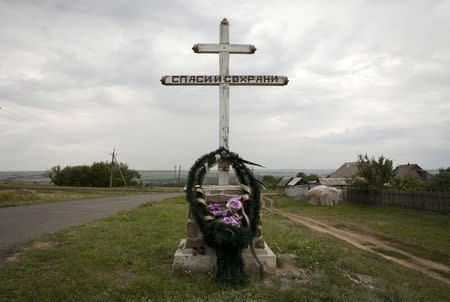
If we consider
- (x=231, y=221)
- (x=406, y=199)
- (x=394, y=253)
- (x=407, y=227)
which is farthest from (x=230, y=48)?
(x=406, y=199)

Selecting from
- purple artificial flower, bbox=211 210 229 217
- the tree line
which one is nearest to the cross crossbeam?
purple artificial flower, bbox=211 210 229 217

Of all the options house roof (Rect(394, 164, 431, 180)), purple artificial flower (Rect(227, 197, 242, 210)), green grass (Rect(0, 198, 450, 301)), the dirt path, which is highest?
house roof (Rect(394, 164, 431, 180))

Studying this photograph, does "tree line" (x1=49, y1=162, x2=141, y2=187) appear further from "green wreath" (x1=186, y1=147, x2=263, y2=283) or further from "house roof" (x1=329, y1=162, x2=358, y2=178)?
"green wreath" (x1=186, y1=147, x2=263, y2=283)

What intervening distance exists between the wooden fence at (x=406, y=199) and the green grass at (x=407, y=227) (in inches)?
26.3

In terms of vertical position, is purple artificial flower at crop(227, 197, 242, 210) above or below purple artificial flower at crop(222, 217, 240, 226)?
above

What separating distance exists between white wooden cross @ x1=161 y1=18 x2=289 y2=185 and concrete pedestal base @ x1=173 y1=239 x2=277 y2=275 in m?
2.28

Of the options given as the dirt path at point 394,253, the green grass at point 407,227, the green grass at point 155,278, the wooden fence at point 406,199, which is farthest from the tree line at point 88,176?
the green grass at point 155,278

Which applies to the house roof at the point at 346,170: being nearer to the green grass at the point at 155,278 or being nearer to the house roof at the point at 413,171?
the house roof at the point at 413,171

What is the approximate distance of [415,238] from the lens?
17.1m

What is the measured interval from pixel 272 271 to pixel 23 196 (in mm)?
24122

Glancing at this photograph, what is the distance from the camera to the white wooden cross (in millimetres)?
8031

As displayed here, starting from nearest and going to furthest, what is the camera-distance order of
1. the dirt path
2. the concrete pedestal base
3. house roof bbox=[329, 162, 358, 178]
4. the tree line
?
the concrete pedestal base < the dirt path < house roof bbox=[329, 162, 358, 178] < the tree line

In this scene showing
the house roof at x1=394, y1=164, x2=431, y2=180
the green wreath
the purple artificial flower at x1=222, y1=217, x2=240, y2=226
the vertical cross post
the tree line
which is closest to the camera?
the green wreath

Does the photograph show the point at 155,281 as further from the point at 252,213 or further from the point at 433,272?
the point at 433,272
